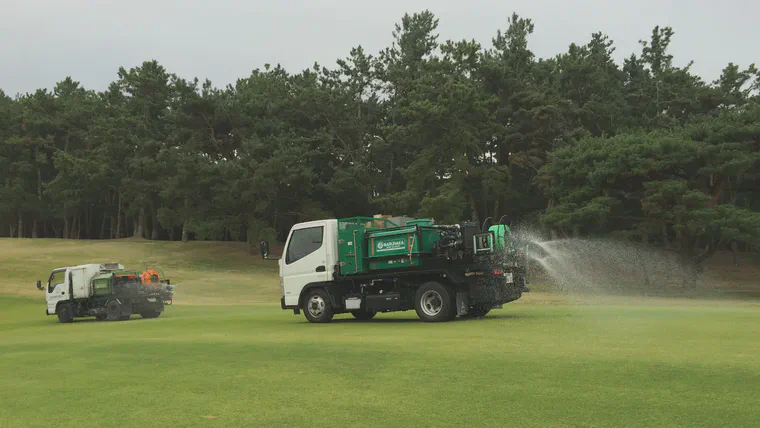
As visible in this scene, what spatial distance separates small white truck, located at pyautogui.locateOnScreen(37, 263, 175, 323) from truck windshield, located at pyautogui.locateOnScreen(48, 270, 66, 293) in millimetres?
397

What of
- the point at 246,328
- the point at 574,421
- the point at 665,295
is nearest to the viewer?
the point at 574,421

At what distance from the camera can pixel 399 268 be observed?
18.8m

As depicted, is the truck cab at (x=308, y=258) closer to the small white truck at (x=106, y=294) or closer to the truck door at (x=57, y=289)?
the small white truck at (x=106, y=294)

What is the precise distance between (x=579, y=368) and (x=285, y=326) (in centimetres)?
1076

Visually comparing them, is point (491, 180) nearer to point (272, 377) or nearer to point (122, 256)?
point (122, 256)

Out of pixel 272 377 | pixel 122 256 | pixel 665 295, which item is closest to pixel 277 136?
pixel 122 256

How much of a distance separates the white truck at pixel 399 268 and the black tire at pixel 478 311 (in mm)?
40

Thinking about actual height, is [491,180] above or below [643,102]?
below

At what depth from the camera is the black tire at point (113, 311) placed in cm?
2634

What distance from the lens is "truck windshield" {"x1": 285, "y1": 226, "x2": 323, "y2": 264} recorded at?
19922 millimetres

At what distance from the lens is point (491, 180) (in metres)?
57.2

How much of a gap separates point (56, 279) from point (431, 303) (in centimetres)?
1768

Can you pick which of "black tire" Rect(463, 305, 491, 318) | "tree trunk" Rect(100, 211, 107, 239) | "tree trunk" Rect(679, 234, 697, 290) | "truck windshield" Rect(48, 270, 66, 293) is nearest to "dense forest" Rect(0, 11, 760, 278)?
"tree trunk" Rect(679, 234, 697, 290)

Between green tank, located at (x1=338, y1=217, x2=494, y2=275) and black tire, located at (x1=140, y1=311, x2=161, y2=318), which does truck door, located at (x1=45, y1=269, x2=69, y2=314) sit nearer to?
black tire, located at (x1=140, y1=311, x2=161, y2=318)
